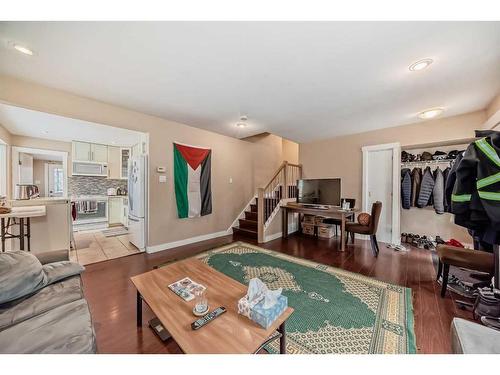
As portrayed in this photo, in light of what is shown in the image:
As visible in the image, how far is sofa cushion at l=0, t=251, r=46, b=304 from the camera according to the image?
121 centimetres

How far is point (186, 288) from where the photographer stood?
148 cm

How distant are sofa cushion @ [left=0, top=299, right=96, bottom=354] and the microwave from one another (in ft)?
17.6

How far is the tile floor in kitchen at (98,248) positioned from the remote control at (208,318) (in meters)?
2.83

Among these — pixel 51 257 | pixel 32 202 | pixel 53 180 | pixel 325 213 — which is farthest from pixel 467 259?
pixel 53 180

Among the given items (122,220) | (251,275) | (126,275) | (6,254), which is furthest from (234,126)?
(122,220)

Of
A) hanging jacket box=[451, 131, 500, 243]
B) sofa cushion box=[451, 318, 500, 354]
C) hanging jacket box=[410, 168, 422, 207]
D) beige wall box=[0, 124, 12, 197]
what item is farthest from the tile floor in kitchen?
hanging jacket box=[410, 168, 422, 207]

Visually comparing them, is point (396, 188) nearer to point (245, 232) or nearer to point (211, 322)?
point (245, 232)

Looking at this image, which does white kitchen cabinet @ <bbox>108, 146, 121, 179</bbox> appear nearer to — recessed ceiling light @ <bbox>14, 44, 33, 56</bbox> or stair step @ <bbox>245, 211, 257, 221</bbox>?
stair step @ <bbox>245, 211, 257, 221</bbox>

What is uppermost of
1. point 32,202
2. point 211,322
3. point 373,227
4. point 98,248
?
point 32,202

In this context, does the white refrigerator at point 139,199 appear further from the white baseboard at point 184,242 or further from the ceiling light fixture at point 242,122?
the ceiling light fixture at point 242,122

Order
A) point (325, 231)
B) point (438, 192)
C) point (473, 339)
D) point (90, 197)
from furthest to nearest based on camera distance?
1. point (90, 197)
2. point (325, 231)
3. point (438, 192)
4. point (473, 339)

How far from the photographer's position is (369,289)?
2.15 meters

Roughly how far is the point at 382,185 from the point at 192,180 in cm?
403
